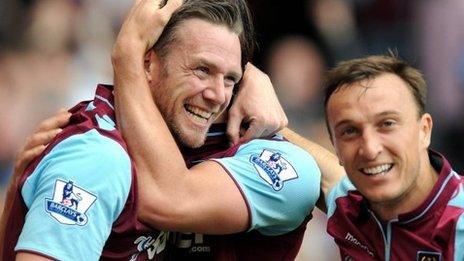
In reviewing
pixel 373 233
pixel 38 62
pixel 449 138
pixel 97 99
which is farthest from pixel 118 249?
pixel 449 138

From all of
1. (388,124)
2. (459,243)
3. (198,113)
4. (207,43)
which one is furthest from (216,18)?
(459,243)

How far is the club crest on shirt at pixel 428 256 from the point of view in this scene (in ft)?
8.91

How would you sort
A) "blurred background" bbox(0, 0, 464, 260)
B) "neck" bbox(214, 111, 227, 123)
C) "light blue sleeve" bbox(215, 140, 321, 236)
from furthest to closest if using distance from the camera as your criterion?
"blurred background" bbox(0, 0, 464, 260)
"neck" bbox(214, 111, 227, 123)
"light blue sleeve" bbox(215, 140, 321, 236)

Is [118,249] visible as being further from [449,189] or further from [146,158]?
[449,189]

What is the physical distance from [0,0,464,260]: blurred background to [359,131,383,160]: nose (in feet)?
6.36

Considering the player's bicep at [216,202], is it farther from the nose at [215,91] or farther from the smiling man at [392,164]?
the smiling man at [392,164]

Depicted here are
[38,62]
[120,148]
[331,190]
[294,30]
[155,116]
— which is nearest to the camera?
[120,148]

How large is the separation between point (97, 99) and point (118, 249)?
18.1 inches

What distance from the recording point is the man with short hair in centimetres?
249

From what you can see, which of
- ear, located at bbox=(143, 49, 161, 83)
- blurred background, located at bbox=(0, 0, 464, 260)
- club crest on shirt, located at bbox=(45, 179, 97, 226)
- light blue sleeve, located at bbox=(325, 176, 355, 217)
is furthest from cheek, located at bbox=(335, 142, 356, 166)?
blurred background, located at bbox=(0, 0, 464, 260)

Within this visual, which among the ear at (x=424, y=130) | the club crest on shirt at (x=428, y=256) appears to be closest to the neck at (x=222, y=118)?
the ear at (x=424, y=130)

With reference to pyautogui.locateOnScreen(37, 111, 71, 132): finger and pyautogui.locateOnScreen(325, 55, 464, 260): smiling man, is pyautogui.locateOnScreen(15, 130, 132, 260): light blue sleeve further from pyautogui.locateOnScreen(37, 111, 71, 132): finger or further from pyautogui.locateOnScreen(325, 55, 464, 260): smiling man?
pyautogui.locateOnScreen(325, 55, 464, 260): smiling man

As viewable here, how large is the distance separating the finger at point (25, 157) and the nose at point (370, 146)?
93 cm

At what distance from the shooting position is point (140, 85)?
9.18 ft
